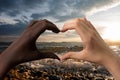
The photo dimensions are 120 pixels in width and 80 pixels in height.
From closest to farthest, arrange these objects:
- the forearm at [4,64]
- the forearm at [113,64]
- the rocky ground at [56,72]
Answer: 1. the forearm at [4,64]
2. the forearm at [113,64]
3. the rocky ground at [56,72]

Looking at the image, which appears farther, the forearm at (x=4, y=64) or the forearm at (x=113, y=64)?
the forearm at (x=113, y=64)

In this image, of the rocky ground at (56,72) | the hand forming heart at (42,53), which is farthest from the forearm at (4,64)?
the rocky ground at (56,72)

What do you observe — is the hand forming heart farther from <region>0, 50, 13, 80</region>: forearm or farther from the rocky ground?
the rocky ground

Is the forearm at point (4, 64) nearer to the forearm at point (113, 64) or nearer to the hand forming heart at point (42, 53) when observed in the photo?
the hand forming heart at point (42, 53)

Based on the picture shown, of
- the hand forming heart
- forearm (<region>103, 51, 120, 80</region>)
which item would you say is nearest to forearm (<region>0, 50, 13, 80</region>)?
the hand forming heart

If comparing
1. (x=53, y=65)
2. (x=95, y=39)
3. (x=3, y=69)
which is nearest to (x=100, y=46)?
(x=95, y=39)

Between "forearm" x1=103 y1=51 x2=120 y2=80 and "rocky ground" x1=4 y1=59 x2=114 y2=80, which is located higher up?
"rocky ground" x1=4 y1=59 x2=114 y2=80

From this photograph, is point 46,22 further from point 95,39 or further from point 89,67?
point 89,67

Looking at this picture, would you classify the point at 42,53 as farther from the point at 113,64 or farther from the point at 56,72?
the point at 56,72

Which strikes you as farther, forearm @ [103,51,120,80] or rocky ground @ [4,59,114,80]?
rocky ground @ [4,59,114,80]

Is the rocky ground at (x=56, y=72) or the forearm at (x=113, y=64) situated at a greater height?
the rocky ground at (x=56, y=72)

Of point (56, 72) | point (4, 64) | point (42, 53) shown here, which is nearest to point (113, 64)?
point (42, 53)
